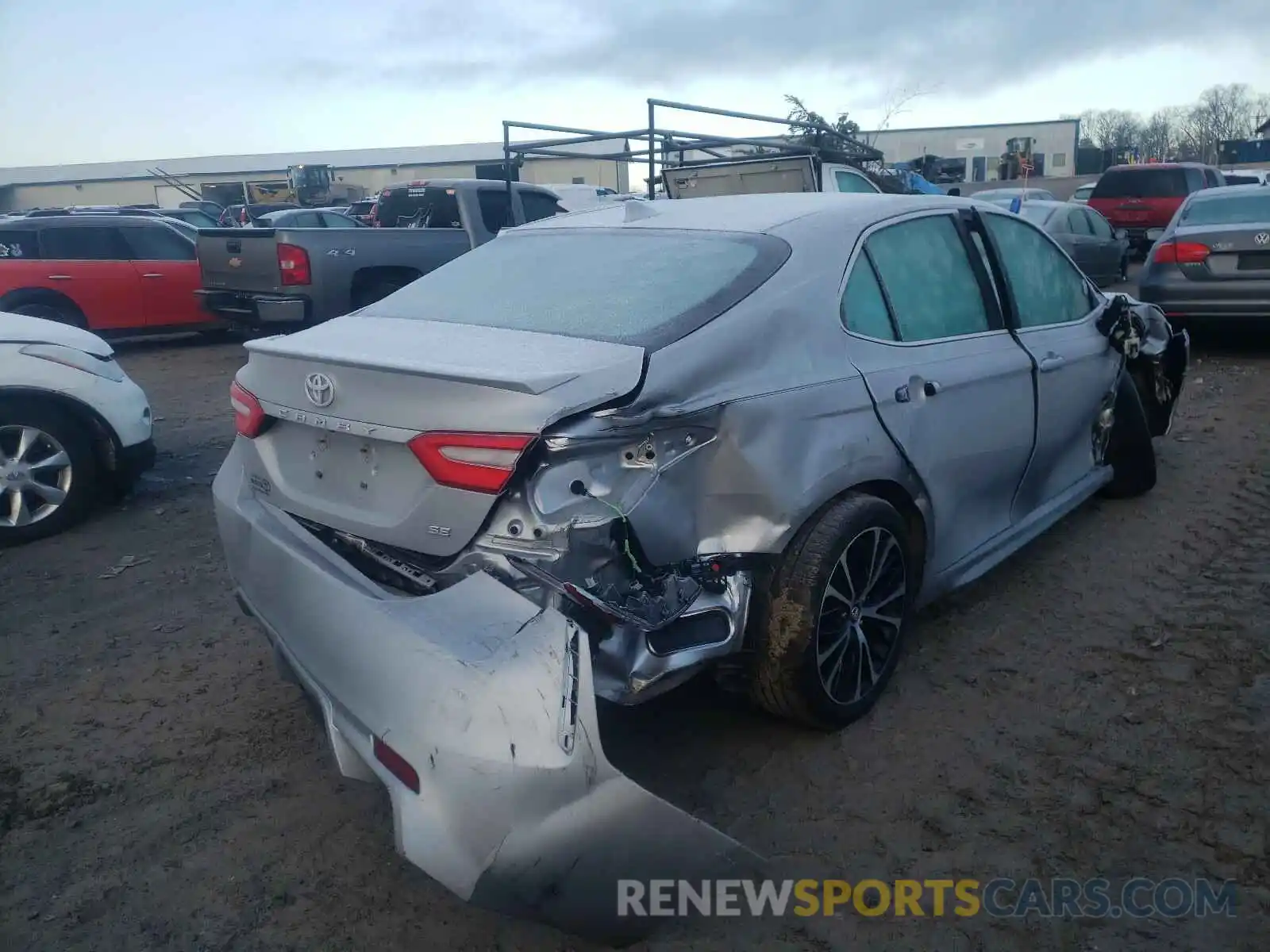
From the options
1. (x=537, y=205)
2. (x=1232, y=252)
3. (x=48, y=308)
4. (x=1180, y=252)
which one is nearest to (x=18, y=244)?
(x=48, y=308)

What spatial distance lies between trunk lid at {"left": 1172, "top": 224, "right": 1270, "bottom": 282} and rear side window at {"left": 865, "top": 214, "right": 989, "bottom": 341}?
6053 millimetres

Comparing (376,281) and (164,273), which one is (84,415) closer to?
(376,281)

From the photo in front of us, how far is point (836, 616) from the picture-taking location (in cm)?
312

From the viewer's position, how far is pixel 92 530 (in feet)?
18.0

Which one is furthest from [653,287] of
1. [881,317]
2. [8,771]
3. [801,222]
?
[8,771]

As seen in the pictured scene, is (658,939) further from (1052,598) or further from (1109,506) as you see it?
(1109,506)

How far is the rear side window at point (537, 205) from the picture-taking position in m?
11.5

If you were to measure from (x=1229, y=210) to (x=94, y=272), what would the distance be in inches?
452

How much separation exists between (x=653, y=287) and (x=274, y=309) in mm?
7619

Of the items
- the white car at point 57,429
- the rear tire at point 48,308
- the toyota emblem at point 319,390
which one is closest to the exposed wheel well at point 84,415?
the white car at point 57,429

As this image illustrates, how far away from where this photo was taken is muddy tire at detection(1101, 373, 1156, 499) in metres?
5.16

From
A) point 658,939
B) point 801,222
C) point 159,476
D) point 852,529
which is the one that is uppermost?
point 801,222

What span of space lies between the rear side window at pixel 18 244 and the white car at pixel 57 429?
583 centimetres

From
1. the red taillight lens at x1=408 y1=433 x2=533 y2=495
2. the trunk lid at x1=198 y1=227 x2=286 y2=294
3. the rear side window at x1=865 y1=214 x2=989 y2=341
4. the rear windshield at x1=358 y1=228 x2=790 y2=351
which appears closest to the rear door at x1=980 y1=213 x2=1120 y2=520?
the rear side window at x1=865 y1=214 x2=989 y2=341
